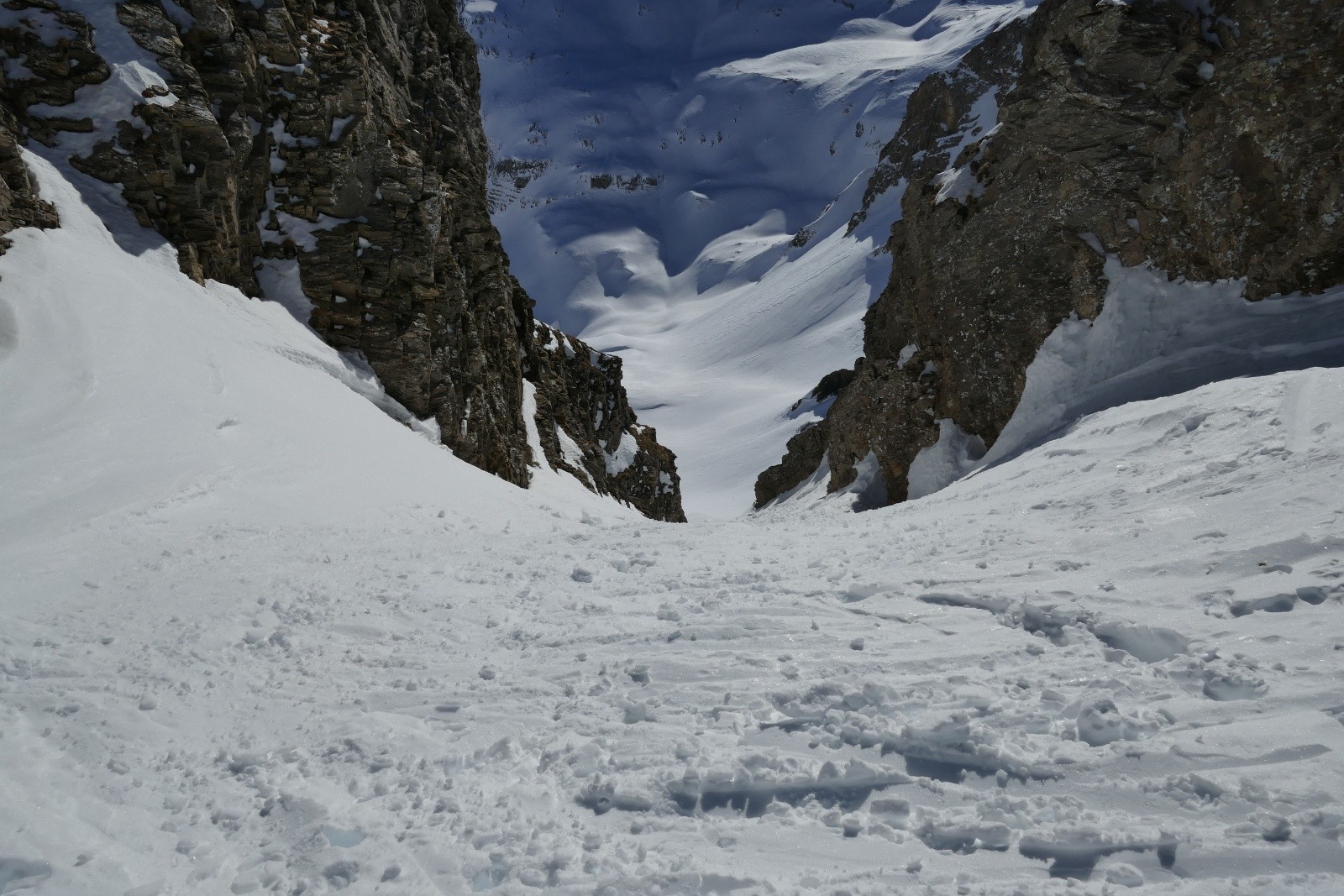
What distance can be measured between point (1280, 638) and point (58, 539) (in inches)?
377

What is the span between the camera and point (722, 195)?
165500 millimetres

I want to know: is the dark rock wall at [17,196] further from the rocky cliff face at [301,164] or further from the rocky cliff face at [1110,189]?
the rocky cliff face at [1110,189]

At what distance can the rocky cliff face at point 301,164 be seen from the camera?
14078 mm

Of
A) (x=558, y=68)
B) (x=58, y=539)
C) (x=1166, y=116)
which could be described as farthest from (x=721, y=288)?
(x=58, y=539)

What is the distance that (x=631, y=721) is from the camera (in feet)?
15.4

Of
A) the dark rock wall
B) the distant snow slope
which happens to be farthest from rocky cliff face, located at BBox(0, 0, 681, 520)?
the distant snow slope

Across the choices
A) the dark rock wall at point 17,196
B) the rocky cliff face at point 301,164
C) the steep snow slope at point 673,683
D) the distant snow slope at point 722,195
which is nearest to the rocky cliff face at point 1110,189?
the steep snow slope at point 673,683

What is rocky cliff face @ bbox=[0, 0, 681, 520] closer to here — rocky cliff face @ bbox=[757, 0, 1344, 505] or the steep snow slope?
the steep snow slope

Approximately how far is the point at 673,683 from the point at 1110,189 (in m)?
13.6

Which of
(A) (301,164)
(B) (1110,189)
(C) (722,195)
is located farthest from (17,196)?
(C) (722,195)

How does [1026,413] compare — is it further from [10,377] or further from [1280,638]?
Result: [10,377]

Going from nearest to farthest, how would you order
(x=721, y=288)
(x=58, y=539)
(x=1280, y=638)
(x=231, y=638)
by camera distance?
(x=1280, y=638), (x=231, y=638), (x=58, y=539), (x=721, y=288)

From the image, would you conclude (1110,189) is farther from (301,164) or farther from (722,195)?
(722,195)

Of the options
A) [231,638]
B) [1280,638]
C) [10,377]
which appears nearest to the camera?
[1280,638]
